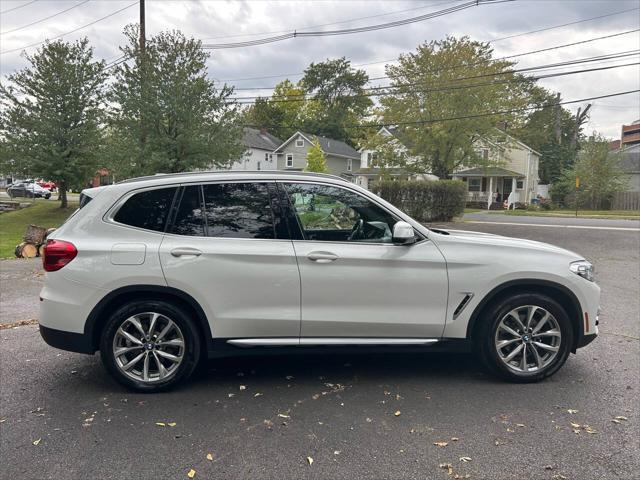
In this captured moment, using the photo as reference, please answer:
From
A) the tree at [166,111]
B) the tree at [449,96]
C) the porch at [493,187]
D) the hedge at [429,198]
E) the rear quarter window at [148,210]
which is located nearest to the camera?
the rear quarter window at [148,210]

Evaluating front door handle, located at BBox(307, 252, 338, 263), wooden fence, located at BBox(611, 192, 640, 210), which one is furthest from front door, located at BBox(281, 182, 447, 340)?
wooden fence, located at BBox(611, 192, 640, 210)

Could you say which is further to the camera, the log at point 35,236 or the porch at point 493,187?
the porch at point 493,187

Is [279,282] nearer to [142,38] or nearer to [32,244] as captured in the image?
[32,244]

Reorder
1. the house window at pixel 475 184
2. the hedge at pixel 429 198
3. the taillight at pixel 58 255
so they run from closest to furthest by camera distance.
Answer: the taillight at pixel 58 255
the hedge at pixel 429 198
the house window at pixel 475 184

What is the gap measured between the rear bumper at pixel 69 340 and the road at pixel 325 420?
41cm

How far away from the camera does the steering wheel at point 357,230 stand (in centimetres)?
398

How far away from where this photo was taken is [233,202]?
3.97 meters

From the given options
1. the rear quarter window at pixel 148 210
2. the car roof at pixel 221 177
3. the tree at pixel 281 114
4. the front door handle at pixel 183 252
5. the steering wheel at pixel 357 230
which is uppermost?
the tree at pixel 281 114

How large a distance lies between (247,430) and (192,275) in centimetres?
122

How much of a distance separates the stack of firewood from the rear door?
33.7ft

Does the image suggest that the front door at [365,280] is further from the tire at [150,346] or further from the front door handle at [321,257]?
the tire at [150,346]

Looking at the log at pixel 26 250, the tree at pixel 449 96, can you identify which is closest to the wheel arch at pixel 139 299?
the log at pixel 26 250

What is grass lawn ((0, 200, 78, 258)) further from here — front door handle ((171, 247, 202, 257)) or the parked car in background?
front door handle ((171, 247, 202, 257))

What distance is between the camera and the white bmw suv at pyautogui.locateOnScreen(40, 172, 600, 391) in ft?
12.3
